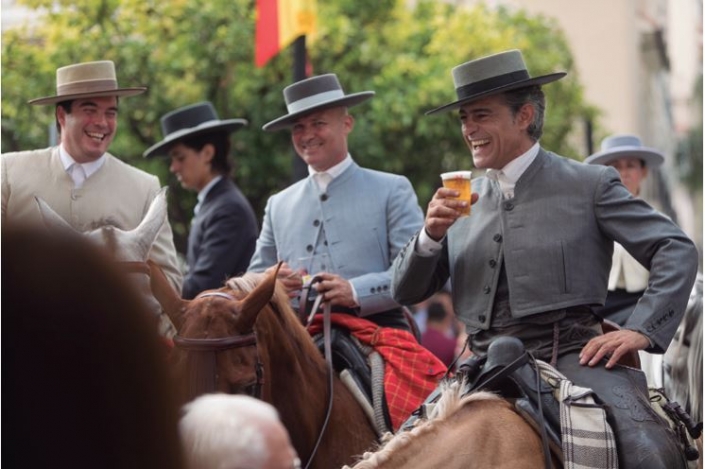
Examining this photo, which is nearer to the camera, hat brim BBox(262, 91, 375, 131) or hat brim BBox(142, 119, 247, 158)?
hat brim BBox(262, 91, 375, 131)

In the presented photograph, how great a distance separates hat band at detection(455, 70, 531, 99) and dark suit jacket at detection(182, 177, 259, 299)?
7.43 feet

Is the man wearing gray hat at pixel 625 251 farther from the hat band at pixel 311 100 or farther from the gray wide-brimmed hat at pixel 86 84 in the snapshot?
the gray wide-brimmed hat at pixel 86 84

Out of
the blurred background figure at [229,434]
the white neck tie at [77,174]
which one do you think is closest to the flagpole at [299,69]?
the white neck tie at [77,174]

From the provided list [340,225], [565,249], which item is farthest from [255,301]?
[340,225]

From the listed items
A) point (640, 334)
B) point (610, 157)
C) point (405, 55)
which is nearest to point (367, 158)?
point (405, 55)

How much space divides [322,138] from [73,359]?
5.16m

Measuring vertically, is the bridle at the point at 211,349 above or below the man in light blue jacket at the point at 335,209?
below

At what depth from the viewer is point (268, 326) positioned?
562cm

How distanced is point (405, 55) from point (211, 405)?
63.5 feet

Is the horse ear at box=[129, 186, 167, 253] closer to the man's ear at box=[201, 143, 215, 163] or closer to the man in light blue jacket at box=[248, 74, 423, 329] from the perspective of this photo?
the man in light blue jacket at box=[248, 74, 423, 329]

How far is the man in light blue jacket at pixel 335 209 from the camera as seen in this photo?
22.1 feet

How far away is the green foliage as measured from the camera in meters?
17.2

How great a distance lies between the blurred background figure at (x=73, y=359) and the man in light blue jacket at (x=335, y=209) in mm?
4738

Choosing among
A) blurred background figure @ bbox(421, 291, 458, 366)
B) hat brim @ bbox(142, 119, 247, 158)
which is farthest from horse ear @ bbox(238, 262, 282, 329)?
blurred background figure @ bbox(421, 291, 458, 366)
